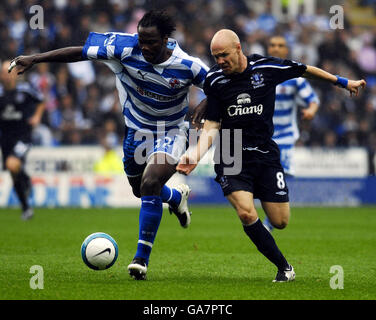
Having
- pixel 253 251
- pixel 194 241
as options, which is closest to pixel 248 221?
pixel 253 251

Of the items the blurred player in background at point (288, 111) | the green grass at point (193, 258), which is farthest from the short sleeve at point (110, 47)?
the blurred player in background at point (288, 111)

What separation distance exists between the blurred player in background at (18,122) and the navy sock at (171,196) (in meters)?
5.92

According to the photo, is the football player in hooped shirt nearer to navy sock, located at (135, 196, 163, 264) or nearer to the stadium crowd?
navy sock, located at (135, 196, 163, 264)

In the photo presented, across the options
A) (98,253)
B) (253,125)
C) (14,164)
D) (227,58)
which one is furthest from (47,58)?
(14,164)

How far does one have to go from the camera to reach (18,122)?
14523mm

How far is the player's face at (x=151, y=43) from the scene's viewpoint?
7199mm

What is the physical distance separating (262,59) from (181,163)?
1325 mm

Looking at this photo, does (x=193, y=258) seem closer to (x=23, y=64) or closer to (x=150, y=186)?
(x=150, y=186)

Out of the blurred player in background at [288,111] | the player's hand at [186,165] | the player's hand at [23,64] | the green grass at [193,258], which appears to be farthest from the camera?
the blurred player in background at [288,111]

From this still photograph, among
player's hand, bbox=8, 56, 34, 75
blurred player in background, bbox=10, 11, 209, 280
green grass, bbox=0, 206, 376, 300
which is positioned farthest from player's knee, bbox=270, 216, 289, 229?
player's hand, bbox=8, 56, 34, 75

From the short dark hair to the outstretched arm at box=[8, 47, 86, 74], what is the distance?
2.33 feet

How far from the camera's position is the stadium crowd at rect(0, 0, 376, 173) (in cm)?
1903

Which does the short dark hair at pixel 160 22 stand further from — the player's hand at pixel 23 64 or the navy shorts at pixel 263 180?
the navy shorts at pixel 263 180

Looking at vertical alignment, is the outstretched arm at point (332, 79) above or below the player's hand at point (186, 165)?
above
